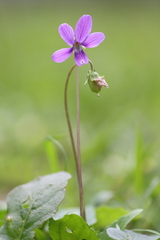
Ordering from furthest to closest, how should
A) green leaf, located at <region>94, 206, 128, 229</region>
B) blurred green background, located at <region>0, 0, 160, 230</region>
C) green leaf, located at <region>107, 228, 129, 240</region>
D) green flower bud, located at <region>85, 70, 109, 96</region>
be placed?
blurred green background, located at <region>0, 0, 160, 230</region> < green leaf, located at <region>94, 206, 128, 229</region> < green flower bud, located at <region>85, 70, 109, 96</region> < green leaf, located at <region>107, 228, 129, 240</region>

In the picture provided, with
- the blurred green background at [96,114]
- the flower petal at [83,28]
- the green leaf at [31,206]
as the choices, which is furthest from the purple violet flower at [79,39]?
the blurred green background at [96,114]

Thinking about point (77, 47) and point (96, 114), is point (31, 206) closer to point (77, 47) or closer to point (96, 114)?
point (77, 47)

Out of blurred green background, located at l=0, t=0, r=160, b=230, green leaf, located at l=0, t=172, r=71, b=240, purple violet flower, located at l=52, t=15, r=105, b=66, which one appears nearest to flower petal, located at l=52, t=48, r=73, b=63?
purple violet flower, located at l=52, t=15, r=105, b=66

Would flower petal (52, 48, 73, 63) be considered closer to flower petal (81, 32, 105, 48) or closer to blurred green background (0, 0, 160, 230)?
flower petal (81, 32, 105, 48)

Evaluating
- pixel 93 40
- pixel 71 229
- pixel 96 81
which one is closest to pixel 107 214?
pixel 71 229

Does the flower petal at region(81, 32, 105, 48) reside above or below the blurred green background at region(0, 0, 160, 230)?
below

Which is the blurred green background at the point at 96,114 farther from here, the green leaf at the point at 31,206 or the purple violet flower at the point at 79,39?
the purple violet flower at the point at 79,39
